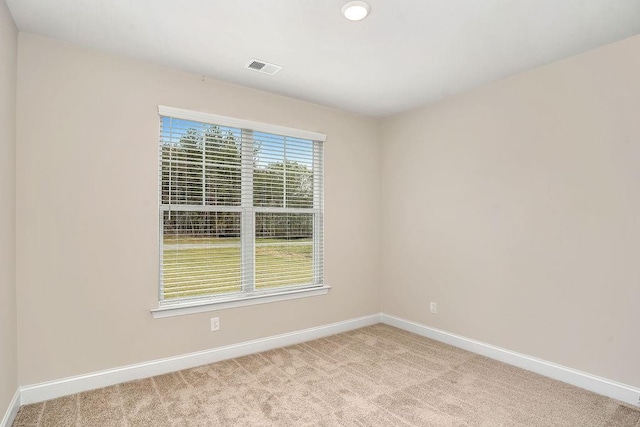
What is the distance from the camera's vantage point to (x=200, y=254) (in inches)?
125

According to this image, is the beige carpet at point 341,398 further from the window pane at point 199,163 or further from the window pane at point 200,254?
the window pane at point 199,163

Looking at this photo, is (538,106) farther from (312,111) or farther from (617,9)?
(312,111)

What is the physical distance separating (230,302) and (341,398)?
4.42 ft

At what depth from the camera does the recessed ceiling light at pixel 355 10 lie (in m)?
2.09

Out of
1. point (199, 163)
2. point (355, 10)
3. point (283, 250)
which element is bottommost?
point (283, 250)

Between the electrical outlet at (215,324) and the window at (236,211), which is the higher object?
the window at (236,211)

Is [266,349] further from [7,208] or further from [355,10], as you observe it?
[355,10]

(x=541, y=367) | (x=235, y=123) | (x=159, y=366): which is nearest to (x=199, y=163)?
(x=235, y=123)

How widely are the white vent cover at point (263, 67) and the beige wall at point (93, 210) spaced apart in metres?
0.44

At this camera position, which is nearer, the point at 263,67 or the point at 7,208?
the point at 7,208

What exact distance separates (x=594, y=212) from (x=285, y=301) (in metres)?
2.80

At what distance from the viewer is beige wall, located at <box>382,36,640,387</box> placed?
254 cm

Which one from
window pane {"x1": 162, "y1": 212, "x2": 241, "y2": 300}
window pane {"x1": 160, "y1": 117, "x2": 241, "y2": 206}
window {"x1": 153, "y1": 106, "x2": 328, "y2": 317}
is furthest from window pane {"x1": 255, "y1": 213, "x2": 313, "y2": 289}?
window pane {"x1": 160, "y1": 117, "x2": 241, "y2": 206}

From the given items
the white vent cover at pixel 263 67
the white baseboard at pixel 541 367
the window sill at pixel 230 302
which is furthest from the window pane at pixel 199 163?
the white baseboard at pixel 541 367
